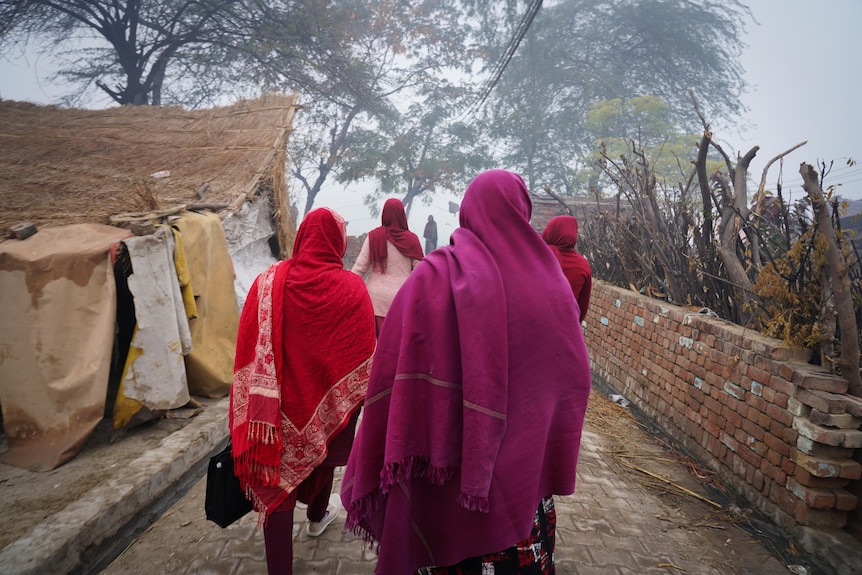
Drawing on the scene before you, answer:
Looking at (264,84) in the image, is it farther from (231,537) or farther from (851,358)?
(851,358)

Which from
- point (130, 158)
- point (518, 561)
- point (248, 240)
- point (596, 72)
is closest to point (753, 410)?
point (518, 561)

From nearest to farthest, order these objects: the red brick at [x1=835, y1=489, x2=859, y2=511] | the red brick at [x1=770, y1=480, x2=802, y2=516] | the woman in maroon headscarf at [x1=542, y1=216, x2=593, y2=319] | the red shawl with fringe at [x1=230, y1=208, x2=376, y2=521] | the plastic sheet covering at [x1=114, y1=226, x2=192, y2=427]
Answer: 1. the red shawl with fringe at [x1=230, y1=208, x2=376, y2=521]
2. the red brick at [x1=835, y1=489, x2=859, y2=511]
3. the red brick at [x1=770, y1=480, x2=802, y2=516]
4. the plastic sheet covering at [x1=114, y1=226, x2=192, y2=427]
5. the woman in maroon headscarf at [x1=542, y1=216, x2=593, y2=319]

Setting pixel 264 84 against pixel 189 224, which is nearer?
pixel 189 224

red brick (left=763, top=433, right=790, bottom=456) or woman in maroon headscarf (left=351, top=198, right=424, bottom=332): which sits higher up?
woman in maroon headscarf (left=351, top=198, right=424, bottom=332)

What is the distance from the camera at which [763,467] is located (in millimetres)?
2824

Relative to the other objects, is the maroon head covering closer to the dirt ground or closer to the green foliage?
the dirt ground

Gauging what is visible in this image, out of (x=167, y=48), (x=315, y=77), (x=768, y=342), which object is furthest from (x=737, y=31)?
(x=768, y=342)

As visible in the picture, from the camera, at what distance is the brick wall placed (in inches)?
95.7

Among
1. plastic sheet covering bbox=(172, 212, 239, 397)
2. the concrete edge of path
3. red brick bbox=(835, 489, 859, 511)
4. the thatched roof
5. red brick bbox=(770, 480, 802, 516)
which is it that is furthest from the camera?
the thatched roof

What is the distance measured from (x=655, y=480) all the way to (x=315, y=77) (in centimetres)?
1470

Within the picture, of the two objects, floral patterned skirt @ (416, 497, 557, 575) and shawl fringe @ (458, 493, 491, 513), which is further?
floral patterned skirt @ (416, 497, 557, 575)

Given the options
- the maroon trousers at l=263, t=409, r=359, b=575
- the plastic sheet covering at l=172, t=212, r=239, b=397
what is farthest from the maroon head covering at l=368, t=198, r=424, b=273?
the maroon trousers at l=263, t=409, r=359, b=575

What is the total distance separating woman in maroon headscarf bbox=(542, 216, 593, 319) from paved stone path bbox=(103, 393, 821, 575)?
4.47 ft

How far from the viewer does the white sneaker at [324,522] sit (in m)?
2.51
